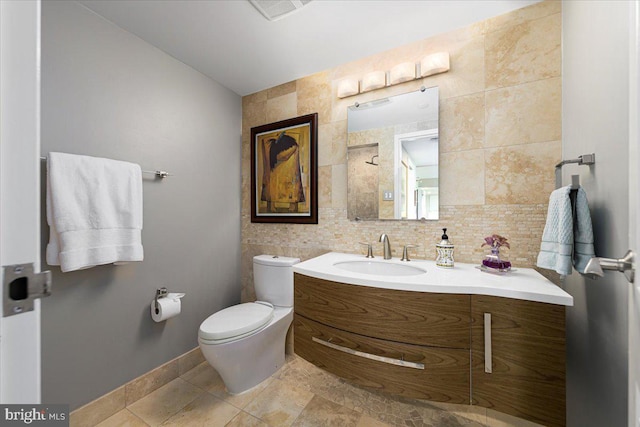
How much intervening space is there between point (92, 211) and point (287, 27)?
57.5 inches

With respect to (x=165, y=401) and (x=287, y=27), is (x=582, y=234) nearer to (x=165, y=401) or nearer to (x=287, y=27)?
(x=287, y=27)

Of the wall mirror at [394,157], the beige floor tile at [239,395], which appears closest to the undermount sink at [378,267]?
the wall mirror at [394,157]

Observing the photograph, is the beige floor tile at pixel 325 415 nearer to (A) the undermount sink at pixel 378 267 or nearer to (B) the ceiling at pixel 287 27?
(A) the undermount sink at pixel 378 267

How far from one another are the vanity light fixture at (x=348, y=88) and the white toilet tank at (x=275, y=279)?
124 centimetres

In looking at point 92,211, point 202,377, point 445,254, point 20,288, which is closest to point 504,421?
point 445,254

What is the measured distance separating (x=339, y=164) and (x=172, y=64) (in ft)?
4.41

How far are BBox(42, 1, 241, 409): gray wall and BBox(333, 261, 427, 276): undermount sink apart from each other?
1.13 meters

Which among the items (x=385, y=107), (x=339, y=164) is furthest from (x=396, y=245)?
(x=385, y=107)

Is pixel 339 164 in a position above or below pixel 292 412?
above

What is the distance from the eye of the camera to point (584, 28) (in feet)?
3.14

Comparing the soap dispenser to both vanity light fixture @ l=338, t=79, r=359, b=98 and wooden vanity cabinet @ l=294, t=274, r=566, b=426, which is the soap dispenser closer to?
wooden vanity cabinet @ l=294, t=274, r=566, b=426

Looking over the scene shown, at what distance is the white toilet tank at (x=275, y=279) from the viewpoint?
178cm

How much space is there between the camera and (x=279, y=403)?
55.6 inches

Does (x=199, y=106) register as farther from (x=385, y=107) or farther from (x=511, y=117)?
(x=511, y=117)
